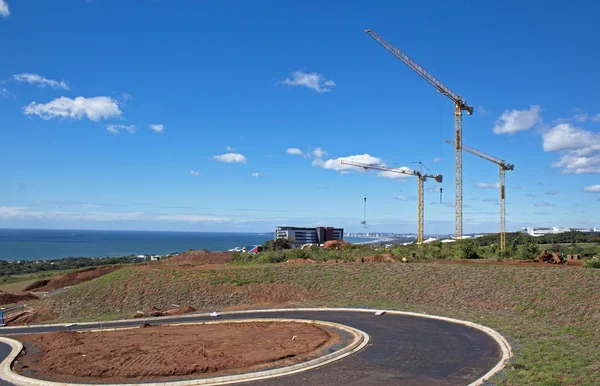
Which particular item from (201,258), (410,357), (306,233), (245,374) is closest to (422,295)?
(410,357)

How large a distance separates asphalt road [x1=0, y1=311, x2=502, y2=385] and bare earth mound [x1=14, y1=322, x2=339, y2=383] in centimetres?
150

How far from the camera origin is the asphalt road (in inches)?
486

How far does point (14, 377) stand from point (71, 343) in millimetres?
3842

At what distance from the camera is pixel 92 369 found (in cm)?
1384

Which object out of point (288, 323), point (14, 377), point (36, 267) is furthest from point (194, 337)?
point (36, 267)

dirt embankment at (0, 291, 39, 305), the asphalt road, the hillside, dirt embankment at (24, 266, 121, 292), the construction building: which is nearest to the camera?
the asphalt road

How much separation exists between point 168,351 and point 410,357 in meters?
8.08

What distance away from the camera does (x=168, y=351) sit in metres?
15.4

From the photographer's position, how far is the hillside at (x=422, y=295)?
50.1 feet

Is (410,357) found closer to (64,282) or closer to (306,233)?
(64,282)

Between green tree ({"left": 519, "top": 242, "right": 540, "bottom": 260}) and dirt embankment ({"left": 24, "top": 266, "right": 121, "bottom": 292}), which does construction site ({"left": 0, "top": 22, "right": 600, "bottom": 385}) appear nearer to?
green tree ({"left": 519, "top": 242, "right": 540, "bottom": 260})

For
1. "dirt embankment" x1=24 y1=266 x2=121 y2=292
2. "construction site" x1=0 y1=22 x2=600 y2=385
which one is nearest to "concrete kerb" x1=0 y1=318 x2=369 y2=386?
"construction site" x1=0 y1=22 x2=600 y2=385

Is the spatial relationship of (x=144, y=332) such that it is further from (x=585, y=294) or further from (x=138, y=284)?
(x=585, y=294)

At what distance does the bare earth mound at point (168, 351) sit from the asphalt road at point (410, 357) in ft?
4.92
